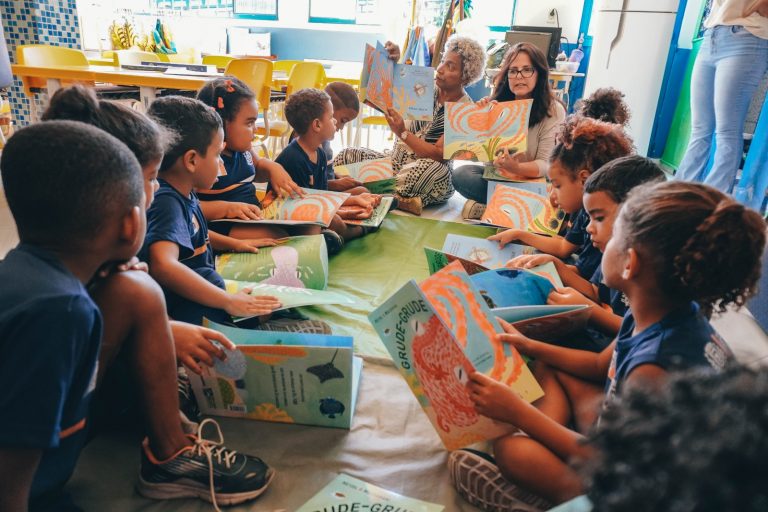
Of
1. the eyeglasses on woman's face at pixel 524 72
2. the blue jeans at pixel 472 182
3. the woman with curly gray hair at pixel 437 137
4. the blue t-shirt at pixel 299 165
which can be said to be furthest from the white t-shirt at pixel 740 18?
the blue t-shirt at pixel 299 165

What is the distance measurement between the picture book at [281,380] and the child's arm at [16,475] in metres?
0.41

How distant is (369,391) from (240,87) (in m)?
1.11

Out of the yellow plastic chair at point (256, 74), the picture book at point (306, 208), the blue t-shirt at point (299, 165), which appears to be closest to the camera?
the picture book at point (306, 208)

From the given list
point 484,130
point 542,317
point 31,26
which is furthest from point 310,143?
point 31,26

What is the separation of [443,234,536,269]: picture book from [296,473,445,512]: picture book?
2.89ft

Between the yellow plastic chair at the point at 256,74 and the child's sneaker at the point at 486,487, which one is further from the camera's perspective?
the yellow plastic chair at the point at 256,74

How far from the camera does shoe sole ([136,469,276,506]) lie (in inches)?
37.0

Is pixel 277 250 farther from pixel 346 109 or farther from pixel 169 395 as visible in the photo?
pixel 346 109

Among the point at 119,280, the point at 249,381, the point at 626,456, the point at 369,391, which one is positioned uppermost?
the point at 626,456

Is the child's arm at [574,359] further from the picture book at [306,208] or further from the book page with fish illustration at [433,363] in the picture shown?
the picture book at [306,208]

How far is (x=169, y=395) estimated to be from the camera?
0.92m

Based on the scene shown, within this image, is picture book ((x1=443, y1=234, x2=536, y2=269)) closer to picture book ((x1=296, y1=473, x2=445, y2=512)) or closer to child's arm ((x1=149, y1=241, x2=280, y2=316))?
child's arm ((x1=149, y1=241, x2=280, y2=316))

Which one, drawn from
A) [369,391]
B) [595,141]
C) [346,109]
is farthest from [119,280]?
[346,109]

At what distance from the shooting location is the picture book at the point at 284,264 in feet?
5.09
